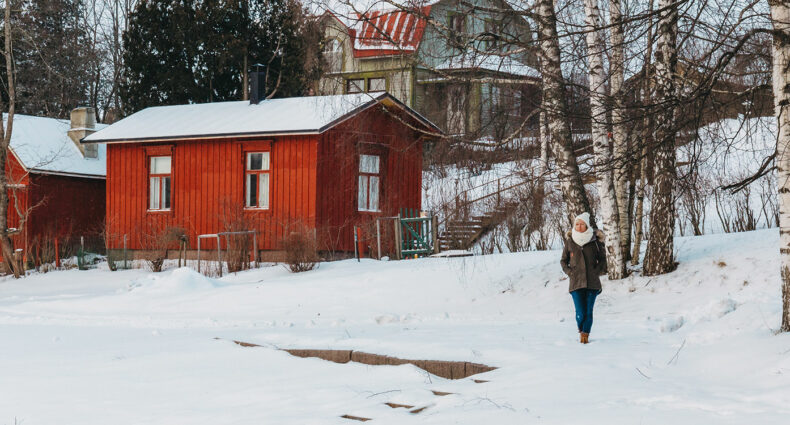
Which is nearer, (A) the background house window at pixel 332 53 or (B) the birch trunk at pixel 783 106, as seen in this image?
(B) the birch trunk at pixel 783 106

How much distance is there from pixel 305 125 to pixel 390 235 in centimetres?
368

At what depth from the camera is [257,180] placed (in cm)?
2556

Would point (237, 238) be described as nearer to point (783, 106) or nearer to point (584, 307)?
point (584, 307)

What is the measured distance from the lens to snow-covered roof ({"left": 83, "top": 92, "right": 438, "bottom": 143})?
24266mm

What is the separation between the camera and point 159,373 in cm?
1001

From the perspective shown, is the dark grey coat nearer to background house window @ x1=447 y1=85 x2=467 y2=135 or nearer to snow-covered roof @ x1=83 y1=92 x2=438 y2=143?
background house window @ x1=447 y1=85 x2=467 y2=135

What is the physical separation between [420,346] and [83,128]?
24863 mm

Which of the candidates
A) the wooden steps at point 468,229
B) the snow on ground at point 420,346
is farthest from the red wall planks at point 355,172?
the snow on ground at point 420,346

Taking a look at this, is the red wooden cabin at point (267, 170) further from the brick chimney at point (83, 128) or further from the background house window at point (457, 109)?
the background house window at point (457, 109)

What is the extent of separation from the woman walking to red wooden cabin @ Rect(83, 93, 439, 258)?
12569 millimetres

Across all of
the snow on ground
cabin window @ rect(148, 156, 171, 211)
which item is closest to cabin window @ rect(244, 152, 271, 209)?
cabin window @ rect(148, 156, 171, 211)

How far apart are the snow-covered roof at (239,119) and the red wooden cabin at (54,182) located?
262cm

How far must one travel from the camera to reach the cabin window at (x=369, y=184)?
25828 mm

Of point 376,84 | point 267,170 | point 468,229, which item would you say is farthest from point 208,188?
point 376,84
